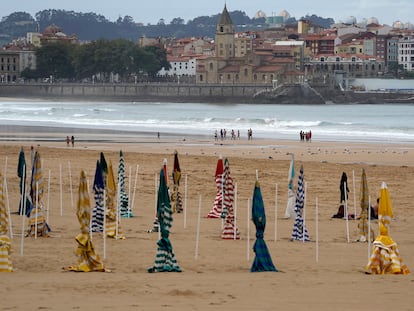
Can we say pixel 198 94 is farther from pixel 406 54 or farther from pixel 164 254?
pixel 164 254

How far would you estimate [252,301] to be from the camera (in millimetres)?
9594

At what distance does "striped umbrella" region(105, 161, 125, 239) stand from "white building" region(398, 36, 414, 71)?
157 m

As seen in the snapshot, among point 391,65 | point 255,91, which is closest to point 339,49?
point 391,65

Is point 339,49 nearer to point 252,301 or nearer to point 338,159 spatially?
point 338,159

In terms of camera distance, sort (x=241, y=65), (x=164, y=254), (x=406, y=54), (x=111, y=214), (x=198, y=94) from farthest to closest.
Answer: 1. (x=406, y=54)
2. (x=241, y=65)
3. (x=198, y=94)
4. (x=111, y=214)
5. (x=164, y=254)

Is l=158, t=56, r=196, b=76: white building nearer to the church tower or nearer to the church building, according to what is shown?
the church tower

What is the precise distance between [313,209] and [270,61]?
4121 inches

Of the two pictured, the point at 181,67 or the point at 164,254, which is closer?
the point at 164,254

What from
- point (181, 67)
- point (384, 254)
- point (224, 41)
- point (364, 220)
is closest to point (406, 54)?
point (181, 67)

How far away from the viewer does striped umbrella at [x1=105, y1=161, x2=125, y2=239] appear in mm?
14188

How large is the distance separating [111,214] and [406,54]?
159 metres

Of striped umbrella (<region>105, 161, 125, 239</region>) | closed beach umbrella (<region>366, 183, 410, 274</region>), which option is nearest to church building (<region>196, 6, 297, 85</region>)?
striped umbrella (<region>105, 161, 125, 239</region>)

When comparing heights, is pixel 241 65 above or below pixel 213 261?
above

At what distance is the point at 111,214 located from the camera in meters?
14.4
